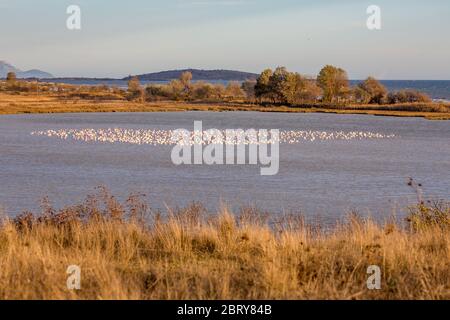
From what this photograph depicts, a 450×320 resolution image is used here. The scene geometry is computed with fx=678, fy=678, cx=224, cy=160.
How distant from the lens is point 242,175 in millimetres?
23734

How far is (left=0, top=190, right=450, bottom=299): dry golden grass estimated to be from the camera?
6.61 metres

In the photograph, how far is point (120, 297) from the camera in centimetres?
617

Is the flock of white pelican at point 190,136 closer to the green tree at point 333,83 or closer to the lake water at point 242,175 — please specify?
the lake water at point 242,175

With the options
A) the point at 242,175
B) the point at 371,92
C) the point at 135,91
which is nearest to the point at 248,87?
the point at 135,91

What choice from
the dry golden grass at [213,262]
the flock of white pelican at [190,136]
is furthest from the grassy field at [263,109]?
the dry golden grass at [213,262]

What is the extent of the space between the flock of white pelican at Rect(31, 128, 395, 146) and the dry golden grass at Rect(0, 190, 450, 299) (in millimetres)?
25729

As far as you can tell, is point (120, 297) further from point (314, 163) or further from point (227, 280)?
point (314, 163)

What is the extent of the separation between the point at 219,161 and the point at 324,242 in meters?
18.7

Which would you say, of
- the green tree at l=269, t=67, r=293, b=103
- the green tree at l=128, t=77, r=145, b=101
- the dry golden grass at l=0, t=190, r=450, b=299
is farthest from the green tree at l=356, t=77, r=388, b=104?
the dry golden grass at l=0, t=190, r=450, b=299

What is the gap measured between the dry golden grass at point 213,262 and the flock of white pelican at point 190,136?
2573 centimetres

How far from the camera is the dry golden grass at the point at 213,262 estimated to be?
6.61 metres

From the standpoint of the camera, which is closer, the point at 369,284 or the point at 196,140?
the point at 369,284
